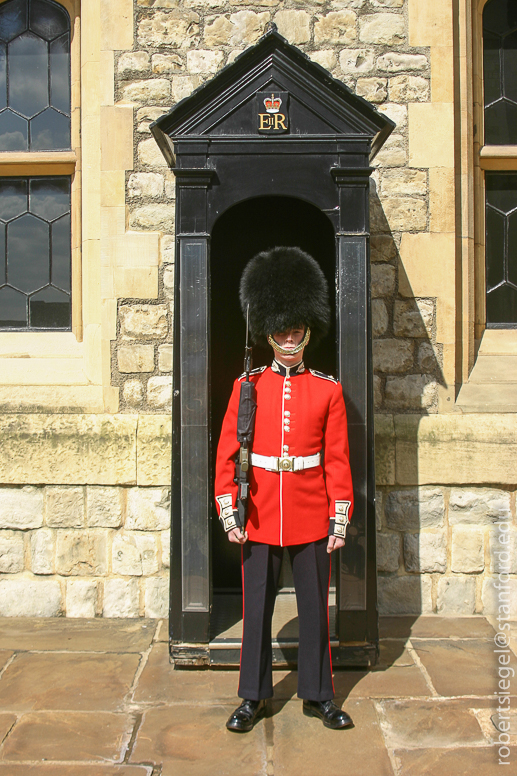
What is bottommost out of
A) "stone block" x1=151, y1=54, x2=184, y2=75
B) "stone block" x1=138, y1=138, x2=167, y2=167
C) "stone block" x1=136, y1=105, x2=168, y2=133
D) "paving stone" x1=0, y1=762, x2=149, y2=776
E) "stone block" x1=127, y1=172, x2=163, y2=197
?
"paving stone" x1=0, y1=762, x2=149, y2=776

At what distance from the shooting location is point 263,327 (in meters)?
2.37

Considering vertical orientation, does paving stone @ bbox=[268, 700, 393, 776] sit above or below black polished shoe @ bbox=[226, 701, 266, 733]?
below

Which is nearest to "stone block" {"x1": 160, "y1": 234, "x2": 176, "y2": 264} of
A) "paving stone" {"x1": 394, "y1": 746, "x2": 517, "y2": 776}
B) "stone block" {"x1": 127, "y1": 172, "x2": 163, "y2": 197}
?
"stone block" {"x1": 127, "y1": 172, "x2": 163, "y2": 197}

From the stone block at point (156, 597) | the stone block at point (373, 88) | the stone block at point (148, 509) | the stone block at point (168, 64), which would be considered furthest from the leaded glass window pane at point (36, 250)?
the stone block at point (373, 88)

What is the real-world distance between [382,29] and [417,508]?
2635 millimetres

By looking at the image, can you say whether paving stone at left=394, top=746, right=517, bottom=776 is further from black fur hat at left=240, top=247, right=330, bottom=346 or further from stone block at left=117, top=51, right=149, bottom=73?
stone block at left=117, top=51, right=149, bottom=73

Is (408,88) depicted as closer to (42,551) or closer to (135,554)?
(135,554)

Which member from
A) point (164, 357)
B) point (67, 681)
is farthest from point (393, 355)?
point (67, 681)

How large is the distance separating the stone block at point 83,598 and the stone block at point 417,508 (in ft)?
5.47

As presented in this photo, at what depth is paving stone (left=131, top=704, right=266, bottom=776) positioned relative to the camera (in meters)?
2.03

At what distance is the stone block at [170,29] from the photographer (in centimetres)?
339

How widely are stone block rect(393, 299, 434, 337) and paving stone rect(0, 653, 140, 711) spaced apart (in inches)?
84.8

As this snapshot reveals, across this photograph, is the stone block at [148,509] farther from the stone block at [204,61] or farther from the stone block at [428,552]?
the stone block at [204,61]

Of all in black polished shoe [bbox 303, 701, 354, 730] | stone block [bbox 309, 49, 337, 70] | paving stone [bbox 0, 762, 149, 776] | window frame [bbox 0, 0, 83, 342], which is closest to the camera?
paving stone [bbox 0, 762, 149, 776]
